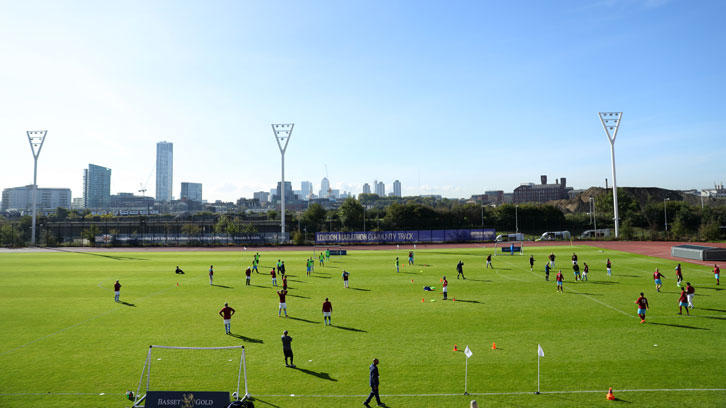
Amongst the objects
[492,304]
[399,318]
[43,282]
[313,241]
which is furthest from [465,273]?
[313,241]

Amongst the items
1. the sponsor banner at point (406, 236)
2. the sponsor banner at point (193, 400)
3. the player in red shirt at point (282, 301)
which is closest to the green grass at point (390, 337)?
the player in red shirt at point (282, 301)

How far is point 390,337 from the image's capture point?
18.5m

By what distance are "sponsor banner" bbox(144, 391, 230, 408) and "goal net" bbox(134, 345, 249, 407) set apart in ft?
3.78

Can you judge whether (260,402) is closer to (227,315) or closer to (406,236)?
(227,315)

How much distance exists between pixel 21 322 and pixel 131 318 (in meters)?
5.70

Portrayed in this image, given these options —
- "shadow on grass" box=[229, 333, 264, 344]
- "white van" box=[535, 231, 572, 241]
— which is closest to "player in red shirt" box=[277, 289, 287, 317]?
"shadow on grass" box=[229, 333, 264, 344]

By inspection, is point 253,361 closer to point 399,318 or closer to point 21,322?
point 399,318

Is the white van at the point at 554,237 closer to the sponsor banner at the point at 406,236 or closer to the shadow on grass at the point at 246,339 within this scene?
the sponsor banner at the point at 406,236

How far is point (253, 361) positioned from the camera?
15.9 m

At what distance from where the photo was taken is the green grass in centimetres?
1323

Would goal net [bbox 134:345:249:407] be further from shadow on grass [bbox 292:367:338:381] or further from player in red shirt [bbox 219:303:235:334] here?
shadow on grass [bbox 292:367:338:381]

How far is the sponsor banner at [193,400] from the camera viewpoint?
1091cm

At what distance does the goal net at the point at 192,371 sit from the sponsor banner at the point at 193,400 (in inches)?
45.4

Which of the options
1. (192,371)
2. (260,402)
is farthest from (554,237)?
(260,402)
